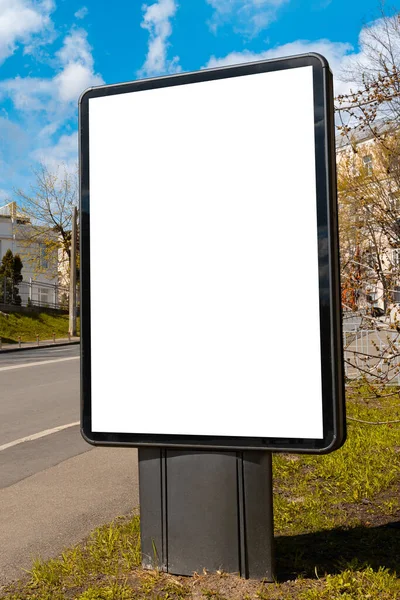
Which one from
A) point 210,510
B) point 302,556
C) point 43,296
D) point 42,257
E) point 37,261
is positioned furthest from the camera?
point 37,261

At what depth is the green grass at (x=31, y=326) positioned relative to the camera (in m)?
31.7

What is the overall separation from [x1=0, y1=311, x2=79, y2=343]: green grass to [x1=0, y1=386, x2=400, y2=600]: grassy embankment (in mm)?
26553

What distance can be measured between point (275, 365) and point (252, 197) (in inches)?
31.0

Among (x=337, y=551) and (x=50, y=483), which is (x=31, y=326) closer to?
(x=50, y=483)

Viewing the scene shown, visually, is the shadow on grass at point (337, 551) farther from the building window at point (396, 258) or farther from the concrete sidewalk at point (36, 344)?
the concrete sidewalk at point (36, 344)

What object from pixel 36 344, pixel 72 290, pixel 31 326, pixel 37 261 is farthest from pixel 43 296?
pixel 36 344

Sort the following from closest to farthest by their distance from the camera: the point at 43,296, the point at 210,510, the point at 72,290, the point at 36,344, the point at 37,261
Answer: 1. the point at 210,510
2. the point at 36,344
3. the point at 72,290
4. the point at 43,296
5. the point at 37,261

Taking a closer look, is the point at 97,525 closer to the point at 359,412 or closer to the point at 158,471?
the point at 158,471

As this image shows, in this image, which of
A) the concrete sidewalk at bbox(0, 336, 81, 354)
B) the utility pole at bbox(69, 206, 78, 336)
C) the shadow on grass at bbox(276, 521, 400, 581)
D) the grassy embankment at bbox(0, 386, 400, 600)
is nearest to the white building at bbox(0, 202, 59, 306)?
the utility pole at bbox(69, 206, 78, 336)

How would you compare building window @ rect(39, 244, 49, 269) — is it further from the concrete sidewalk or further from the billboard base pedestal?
the billboard base pedestal

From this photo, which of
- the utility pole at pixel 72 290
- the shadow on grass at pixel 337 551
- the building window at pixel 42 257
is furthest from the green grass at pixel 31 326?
the shadow on grass at pixel 337 551

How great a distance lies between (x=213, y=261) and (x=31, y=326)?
32.9 m

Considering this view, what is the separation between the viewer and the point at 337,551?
3.53 metres

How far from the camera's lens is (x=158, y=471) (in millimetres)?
3145
